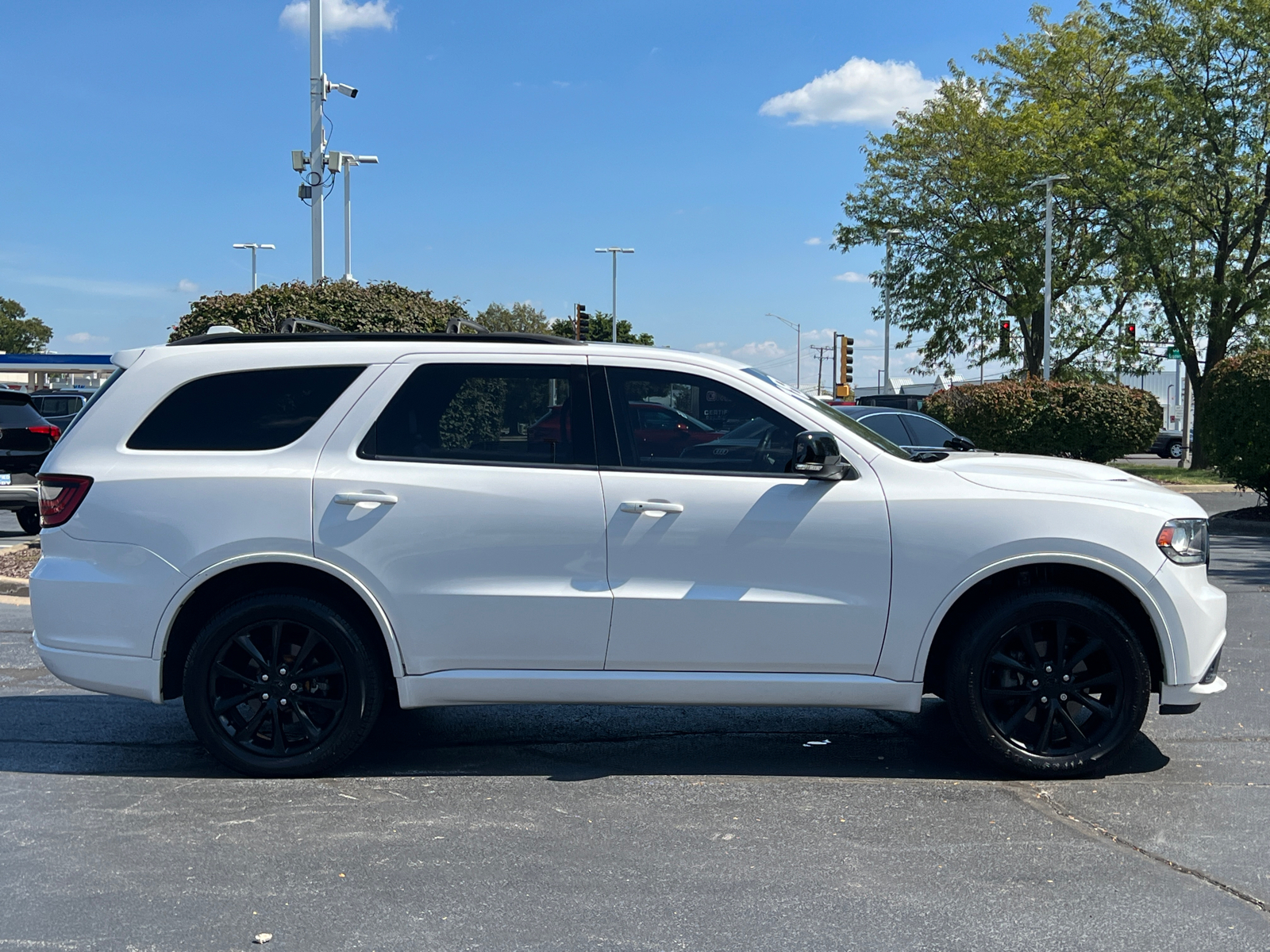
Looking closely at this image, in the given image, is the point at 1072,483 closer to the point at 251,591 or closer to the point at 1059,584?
the point at 1059,584

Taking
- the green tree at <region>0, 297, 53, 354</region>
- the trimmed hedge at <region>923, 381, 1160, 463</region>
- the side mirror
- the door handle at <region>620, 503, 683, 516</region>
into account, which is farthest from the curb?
the green tree at <region>0, 297, 53, 354</region>

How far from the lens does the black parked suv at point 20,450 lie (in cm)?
1338

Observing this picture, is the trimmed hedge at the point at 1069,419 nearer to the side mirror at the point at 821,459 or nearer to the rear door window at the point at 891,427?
the rear door window at the point at 891,427

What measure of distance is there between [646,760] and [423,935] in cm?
194

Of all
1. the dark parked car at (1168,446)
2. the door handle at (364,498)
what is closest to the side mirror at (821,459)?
the door handle at (364,498)

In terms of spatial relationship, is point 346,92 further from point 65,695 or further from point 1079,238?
point 1079,238

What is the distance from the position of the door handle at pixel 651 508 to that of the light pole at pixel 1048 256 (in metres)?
31.7

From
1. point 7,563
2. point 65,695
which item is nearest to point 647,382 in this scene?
point 65,695

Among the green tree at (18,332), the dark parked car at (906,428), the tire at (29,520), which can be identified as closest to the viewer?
the tire at (29,520)

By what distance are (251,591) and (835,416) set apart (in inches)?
102

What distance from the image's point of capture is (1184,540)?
4.93 metres

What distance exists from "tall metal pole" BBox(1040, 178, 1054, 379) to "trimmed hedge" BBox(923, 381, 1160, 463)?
431 inches

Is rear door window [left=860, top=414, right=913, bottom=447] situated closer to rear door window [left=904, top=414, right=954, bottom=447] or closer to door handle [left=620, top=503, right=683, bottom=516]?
rear door window [left=904, top=414, right=954, bottom=447]

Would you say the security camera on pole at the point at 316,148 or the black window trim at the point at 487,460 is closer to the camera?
the black window trim at the point at 487,460
